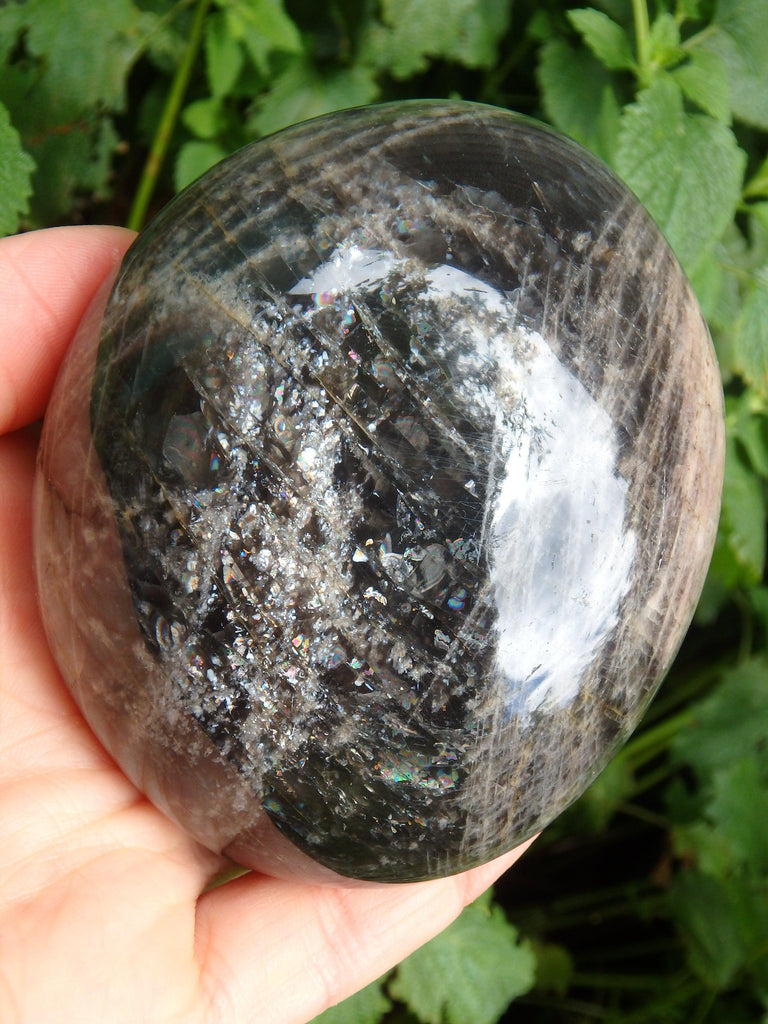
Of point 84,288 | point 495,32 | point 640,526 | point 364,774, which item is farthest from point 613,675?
point 495,32

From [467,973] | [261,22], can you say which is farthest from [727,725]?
[261,22]

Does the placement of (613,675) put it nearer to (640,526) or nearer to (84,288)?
(640,526)

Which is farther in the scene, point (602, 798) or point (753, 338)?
point (602, 798)

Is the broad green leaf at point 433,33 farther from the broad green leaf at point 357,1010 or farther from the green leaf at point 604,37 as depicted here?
the broad green leaf at point 357,1010

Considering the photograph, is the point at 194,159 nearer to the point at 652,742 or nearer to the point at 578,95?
the point at 578,95

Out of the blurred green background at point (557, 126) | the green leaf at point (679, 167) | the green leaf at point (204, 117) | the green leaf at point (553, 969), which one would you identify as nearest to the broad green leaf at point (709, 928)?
the blurred green background at point (557, 126)

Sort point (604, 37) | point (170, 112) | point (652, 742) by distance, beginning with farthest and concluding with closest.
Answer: point (652, 742), point (170, 112), point (604, 37)

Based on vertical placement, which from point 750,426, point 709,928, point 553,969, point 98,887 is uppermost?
point 750,426
